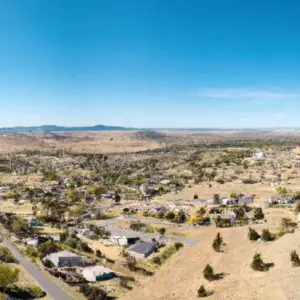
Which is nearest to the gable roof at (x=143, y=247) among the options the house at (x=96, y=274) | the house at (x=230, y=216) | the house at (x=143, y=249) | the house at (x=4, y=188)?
the house at (x=143, y=249)

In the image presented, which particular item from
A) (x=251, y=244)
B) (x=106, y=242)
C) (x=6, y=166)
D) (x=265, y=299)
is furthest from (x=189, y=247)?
(x=6, y=166)

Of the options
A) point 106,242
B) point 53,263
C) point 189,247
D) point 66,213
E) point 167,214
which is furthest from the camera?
point 66,213

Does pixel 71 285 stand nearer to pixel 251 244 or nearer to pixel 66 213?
pixel 251 244

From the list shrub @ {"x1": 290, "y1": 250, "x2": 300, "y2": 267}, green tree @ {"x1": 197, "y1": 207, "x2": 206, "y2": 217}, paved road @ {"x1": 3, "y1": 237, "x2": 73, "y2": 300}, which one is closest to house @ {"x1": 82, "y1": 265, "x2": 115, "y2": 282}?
paved road @ {"x1": 3, "y1": 237, "x2": 73, "y2": 300}

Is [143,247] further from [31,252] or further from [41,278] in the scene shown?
[41,278]

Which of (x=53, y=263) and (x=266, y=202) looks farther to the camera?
(x=266, y=202)
